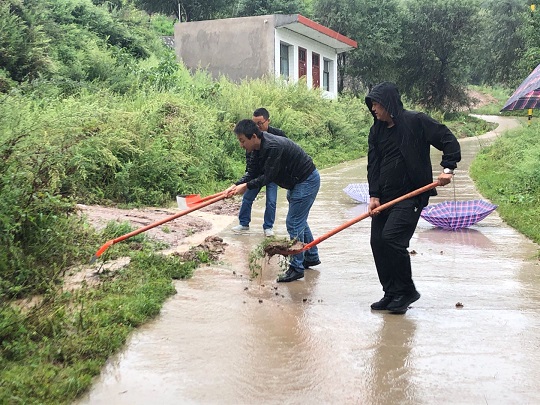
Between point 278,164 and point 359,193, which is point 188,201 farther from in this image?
point 359,193

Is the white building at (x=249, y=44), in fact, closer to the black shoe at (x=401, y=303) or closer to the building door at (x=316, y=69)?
the building door at (x=316, y=69)

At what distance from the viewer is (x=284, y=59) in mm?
28219

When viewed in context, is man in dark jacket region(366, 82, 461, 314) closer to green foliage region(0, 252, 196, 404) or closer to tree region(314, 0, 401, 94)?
green foliage region(0, 252, 196, 404)

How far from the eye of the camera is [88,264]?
6461 mm

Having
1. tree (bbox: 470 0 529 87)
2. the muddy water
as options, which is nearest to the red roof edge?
tree (bbox: 470 0 529 87)

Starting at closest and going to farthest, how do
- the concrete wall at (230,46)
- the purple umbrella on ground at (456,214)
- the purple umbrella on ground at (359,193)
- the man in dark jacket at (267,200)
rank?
the man in dark jacket at (267,200) < the purple umbrella on ground at (456,214) < the purple umbrella on ground at (359,193) < the concrete wall at (230,46)

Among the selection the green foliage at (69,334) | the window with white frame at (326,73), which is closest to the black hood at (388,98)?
the green foliage at (69,334)

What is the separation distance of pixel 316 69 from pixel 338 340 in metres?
28.0

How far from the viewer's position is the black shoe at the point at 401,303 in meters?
5.53

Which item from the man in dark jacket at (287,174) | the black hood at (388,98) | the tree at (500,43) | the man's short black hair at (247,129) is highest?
the black hood at (388,98)

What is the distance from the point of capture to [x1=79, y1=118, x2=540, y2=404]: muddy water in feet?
12.9

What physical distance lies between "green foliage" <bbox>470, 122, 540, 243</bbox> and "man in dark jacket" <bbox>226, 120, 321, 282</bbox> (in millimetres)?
3485

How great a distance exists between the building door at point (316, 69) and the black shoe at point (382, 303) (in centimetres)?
2627

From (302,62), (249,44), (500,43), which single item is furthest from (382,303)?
(500,43)
